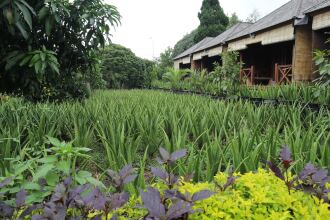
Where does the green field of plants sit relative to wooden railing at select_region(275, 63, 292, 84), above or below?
below

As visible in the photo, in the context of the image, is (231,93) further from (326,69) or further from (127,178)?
(127,178)

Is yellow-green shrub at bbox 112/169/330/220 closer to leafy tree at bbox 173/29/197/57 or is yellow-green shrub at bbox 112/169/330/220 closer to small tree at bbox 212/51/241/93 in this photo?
small tree at bbox 212/51/241/93

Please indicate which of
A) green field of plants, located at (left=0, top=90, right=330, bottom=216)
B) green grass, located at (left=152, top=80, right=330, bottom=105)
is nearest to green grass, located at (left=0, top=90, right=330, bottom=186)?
green field of plants, located at (left=0, top=90, right=330, bottom=216)

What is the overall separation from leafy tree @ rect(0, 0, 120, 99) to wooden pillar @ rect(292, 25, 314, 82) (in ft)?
19.9

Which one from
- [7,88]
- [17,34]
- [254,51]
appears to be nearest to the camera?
[17,34]

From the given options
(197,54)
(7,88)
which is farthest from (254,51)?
(7,88)

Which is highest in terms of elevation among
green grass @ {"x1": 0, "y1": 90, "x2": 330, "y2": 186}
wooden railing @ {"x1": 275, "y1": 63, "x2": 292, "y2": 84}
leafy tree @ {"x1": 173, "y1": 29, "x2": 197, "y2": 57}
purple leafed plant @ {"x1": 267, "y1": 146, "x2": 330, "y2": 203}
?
leafy tree @ {"x1": 173, "y1": 29, "x2": 197, "y2": 57}

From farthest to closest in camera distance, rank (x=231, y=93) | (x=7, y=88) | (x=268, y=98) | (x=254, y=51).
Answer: (x=254, y=51)
(x=231, y=93)
(x=268, y=98)
(x=7, y=88)

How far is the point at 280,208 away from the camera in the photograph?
1.13 metres

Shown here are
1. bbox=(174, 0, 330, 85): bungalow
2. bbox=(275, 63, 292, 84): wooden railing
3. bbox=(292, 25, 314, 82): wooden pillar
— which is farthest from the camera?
bbox=(275, 63, 292, 84): wooden railing

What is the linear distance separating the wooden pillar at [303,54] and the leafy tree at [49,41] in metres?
6.05

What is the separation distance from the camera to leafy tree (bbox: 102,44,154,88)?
766 inches

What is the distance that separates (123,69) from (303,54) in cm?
1265

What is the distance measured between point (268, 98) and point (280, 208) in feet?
17.5
